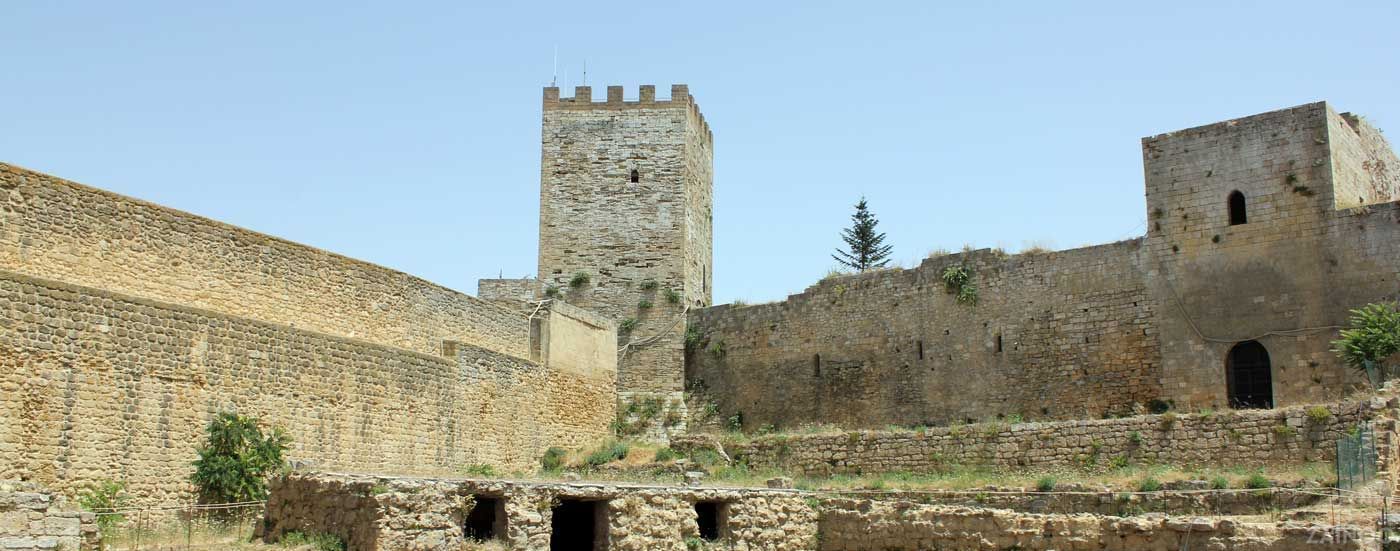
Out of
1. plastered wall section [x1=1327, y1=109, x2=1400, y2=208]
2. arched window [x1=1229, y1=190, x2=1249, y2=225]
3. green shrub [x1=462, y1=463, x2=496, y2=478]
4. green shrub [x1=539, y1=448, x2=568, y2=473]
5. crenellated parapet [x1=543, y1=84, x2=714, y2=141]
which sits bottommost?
green shrub [x1=462, y1=463, x2=496, y2=478]

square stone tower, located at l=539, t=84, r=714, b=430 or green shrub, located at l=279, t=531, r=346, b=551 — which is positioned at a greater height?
square stone tower, located at l=539, t=84, r=714, b=430

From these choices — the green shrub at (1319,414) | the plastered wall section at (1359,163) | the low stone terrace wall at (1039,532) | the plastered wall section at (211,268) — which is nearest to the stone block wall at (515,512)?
the low stone terrace wall at (1039,532)

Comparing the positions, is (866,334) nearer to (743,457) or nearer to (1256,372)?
(743,457)

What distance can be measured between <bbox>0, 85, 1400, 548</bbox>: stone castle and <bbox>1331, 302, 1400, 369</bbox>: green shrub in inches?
19.3

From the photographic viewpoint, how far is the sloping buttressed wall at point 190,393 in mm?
13750

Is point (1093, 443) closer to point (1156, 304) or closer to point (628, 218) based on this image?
point (1156, 304)

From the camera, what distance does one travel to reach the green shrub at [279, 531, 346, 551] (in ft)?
41.7

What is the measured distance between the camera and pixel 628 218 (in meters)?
27.9

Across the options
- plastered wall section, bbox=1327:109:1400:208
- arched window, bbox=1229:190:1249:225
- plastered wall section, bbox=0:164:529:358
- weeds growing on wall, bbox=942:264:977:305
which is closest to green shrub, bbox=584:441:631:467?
plastered wall section, bbox=0:164:529:358

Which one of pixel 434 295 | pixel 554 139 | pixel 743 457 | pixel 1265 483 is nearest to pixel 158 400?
pixel 434 295

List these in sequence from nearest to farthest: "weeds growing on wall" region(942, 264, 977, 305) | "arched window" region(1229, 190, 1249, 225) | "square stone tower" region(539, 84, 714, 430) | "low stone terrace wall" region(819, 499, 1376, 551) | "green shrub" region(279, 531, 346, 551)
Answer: "low stone terrace wall" region(819, 499, 1376, 551), "green shrub" region(279, 531, 346, 551), "arched window" region(1229, 190, 1249, 225), "weeds growing on wall" region(942, 264, 977, 305), "square stone tower" region(539, 84, 714, 430)

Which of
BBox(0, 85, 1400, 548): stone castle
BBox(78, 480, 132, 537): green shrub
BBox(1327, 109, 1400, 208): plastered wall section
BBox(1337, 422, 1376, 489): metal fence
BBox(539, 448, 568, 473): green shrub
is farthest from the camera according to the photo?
BBox(539, 448, 568, 473): green shrub

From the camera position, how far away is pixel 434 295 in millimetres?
21172

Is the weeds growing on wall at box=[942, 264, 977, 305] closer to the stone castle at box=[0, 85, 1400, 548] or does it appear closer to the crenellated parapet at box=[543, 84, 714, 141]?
the stone castle at box=[0, 85, 1400, 548]
